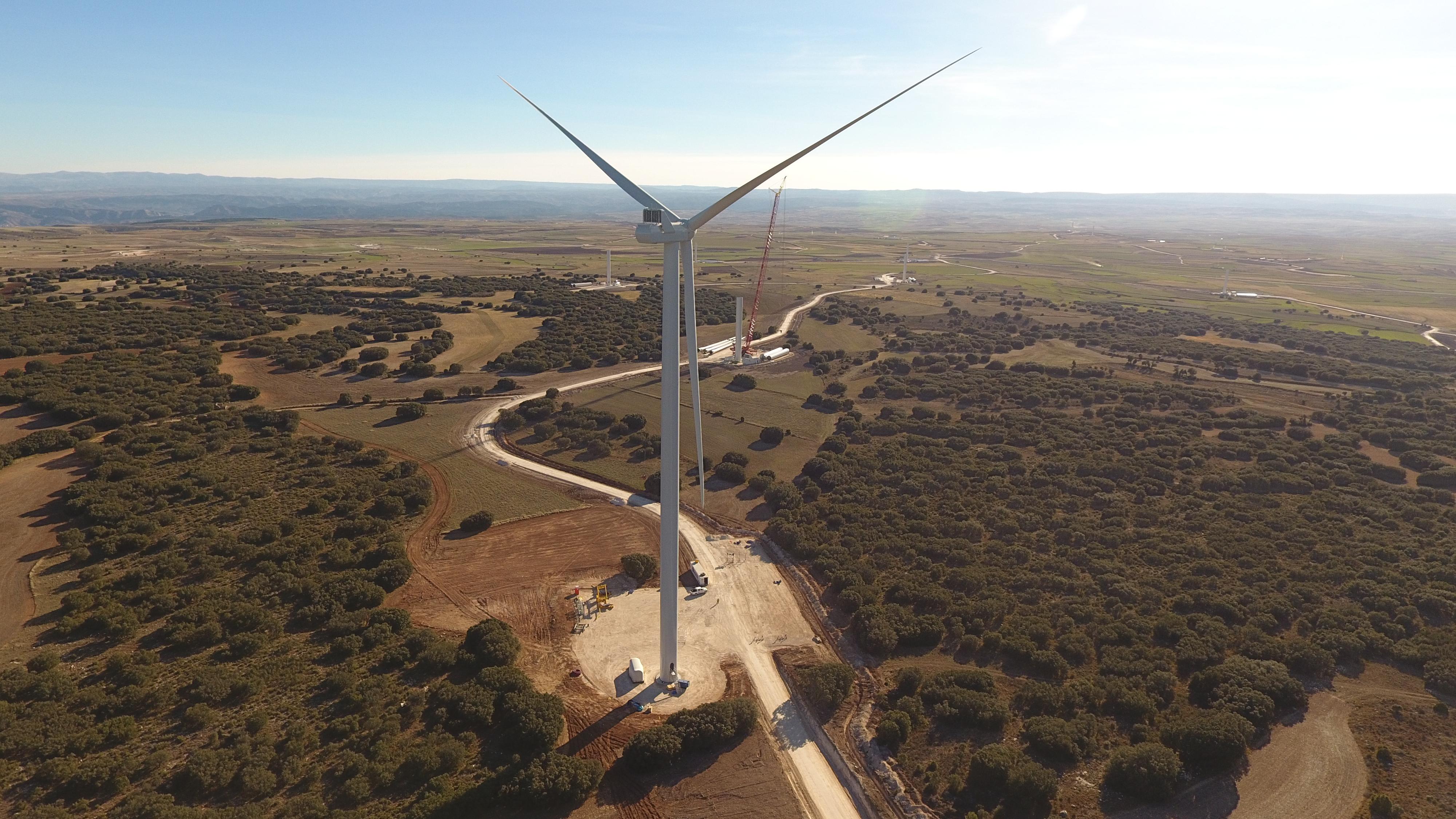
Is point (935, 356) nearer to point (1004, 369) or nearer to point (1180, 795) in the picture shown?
point (1004, 369)

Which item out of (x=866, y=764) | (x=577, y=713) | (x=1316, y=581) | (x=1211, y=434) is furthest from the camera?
(x=1211, y=434)

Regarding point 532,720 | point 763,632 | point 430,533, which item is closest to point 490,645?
point 532,720

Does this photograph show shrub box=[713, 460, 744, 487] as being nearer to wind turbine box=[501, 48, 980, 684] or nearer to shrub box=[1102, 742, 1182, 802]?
wind turbine box=[501, 48, 980, 684]

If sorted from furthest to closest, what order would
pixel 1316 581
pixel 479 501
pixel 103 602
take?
pixel 479 501
pixel 1316 581
pixel 103 602

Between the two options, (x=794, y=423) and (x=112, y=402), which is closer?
(x=112, y=402)

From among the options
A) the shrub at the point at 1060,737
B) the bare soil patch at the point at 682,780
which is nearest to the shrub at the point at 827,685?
the bare soil patch at the point at 682,780

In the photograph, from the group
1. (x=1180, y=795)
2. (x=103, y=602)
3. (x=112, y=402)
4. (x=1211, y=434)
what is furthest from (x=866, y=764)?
(x=112, y=402)

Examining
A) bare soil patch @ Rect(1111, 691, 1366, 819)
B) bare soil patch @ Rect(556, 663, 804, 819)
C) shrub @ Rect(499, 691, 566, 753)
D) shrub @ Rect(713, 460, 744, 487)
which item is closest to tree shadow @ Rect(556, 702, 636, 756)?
bare soil patch @ Rect(556, 663, 804, 819)
